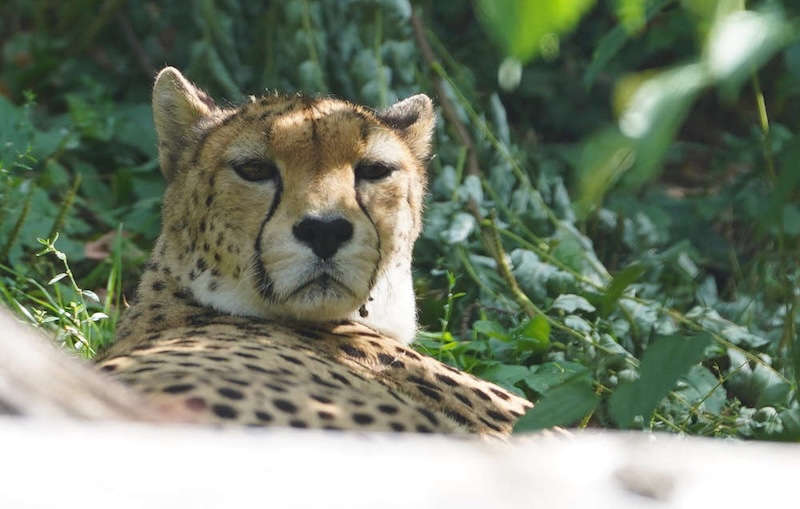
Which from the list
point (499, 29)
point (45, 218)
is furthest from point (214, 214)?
point (499, 29)

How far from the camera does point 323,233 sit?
3.23m

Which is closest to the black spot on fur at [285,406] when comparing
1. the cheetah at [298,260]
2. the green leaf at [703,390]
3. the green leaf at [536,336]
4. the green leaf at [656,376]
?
the cheetah at [298,260]

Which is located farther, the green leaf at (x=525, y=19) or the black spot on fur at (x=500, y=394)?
the black spot on fur at (x=500, y=394)

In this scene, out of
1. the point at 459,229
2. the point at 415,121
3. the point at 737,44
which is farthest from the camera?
the point at 459,229

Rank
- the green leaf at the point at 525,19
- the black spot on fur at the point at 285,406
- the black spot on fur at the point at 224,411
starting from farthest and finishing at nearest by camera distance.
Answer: the black spot on fur at the point at 285,406 → the black spot on fur at the point at 224,411 → the green leaf at the point at 525,19

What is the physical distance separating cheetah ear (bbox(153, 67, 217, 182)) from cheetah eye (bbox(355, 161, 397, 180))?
0.54 metres

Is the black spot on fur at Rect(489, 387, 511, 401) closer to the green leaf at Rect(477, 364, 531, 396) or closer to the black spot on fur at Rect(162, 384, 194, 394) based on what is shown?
the green leaf at Rect(477, 364, 531, 396)

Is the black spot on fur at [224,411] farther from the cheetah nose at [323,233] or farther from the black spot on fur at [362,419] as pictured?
the cheetah nose at [323,233]

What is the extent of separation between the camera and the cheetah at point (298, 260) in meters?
3.11

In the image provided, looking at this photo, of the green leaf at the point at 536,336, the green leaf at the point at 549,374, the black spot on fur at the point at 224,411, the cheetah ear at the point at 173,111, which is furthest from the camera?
the green leaf at the point at 536,336

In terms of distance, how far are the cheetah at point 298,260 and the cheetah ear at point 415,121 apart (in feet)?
→ 0.39

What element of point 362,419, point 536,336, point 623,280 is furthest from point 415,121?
point 362,419

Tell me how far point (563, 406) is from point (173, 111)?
1786 mm

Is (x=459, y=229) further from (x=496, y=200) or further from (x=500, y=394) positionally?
(x=500, y=394)
